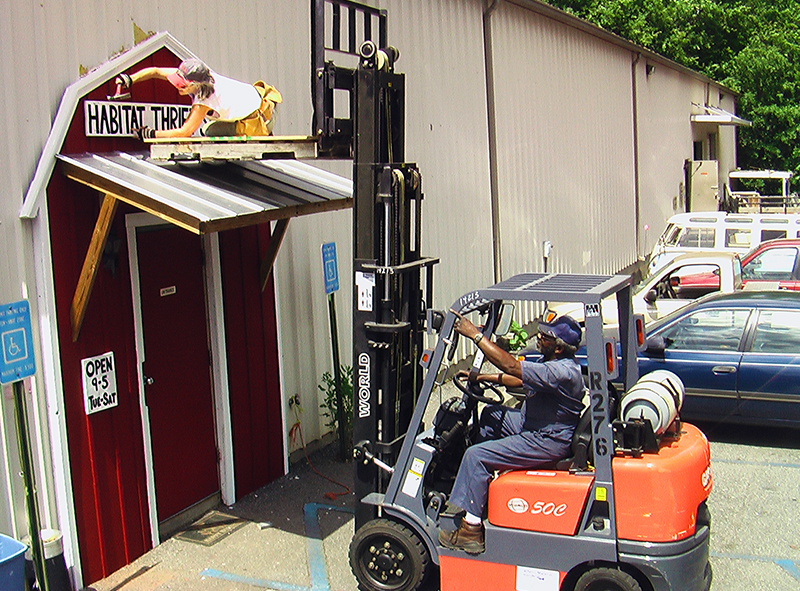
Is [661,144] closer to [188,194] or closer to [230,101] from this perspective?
[230,101]

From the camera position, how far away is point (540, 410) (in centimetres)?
547

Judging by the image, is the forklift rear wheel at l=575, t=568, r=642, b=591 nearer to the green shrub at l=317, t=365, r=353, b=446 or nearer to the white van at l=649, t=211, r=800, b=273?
the green shrub at l=317, t=365, r=353, b=446

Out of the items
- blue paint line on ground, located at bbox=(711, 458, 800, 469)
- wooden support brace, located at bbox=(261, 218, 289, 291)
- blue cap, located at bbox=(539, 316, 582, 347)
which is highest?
wooden support brace, located at bbox=(261, 218, 289, 291)

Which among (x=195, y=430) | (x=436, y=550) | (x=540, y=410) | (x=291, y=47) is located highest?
(x=291, y=47)

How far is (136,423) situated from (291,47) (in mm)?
4251

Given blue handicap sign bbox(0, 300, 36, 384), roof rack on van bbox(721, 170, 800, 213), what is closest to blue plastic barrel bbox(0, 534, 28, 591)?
blue handicap sign bbox(0, 300, 36, 384)

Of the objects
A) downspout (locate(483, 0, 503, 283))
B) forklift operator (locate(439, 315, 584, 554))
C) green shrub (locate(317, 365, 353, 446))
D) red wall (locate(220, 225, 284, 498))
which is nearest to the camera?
forklift operator (locate(439, 315, 584, 554))

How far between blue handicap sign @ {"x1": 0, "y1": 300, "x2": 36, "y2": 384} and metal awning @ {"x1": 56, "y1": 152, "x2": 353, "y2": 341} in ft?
2.82

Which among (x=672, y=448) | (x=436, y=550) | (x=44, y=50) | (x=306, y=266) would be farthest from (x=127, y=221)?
(x=672, y=448)

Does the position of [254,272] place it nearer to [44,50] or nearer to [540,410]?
[44,50]

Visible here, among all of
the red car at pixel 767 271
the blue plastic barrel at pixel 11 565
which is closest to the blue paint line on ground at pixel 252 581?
the blue plastic barrel at pixel 11 565

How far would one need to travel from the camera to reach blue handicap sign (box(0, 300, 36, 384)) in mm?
5055

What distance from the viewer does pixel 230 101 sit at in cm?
681

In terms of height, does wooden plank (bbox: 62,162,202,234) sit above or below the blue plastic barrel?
above
